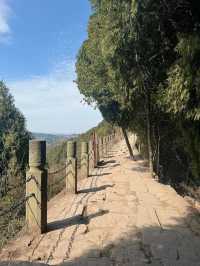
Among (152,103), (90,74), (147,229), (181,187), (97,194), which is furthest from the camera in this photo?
(90,74)

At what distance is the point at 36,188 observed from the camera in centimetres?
605

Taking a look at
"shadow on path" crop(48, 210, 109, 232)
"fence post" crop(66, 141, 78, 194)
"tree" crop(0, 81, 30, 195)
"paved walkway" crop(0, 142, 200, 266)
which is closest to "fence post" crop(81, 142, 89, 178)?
"paved walkway" crop(0, 142, 200, 266)

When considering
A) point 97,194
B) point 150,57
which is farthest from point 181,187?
point 97,194

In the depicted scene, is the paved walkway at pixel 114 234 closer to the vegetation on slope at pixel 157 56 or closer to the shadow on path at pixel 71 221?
the shadow on path at pixel 71 221

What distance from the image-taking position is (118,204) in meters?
8.55

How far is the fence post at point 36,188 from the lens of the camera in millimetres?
6035

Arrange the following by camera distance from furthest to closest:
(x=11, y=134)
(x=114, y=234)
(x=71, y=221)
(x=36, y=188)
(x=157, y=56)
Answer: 1. (x=11, y=134)
2. (x=157, y=56)
3. (x=71, y=221)
4. (x=114, y=234)
5. (x=36, y=188)

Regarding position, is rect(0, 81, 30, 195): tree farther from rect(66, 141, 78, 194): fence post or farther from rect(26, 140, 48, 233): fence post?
rect(26, 140, 48, 233): fence post

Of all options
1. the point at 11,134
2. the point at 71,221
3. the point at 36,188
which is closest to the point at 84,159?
the point at 71,221

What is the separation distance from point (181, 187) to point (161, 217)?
27.6 feet

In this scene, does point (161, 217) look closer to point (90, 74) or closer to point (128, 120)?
point (90, 74)

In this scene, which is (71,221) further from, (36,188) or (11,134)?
(11,134)

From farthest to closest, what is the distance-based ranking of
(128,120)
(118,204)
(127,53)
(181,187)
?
(128,120), (181,187), (127,53), (118,204)

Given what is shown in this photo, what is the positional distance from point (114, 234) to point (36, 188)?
4.88ft
